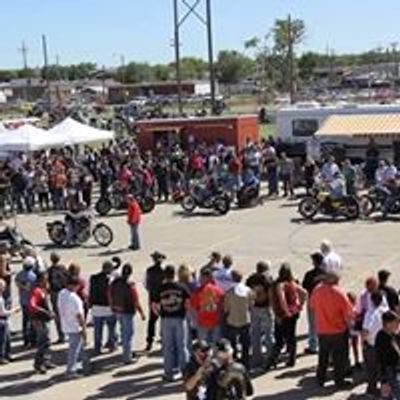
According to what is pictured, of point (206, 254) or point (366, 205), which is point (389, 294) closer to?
point (206, 254)

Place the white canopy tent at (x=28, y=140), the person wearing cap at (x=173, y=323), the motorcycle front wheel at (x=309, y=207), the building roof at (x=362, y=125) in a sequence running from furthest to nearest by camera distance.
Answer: the building roof at (x=362, y=125) < the white canopy tent at (x=28, y=140) < the motorcycle front wheel at (x=309, y=207) < the person wearing cap at (x=173, y=323)

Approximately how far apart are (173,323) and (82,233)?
1225 cm

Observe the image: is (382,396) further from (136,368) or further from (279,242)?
(279,242)

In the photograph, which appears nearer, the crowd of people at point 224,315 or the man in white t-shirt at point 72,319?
the crowd of people at point 224,315

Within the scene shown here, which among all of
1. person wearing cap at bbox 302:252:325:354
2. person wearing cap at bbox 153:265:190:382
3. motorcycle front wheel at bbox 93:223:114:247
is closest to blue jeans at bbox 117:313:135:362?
person wearing cap at bbox 153:265:190:382

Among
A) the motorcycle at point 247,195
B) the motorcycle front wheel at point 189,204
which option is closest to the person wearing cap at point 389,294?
the motorcycle front wheel at point 189,204

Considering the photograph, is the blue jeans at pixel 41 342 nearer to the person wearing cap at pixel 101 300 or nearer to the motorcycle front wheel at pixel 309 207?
the person wearing cap at pixel 101 300

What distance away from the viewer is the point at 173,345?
13.4 m

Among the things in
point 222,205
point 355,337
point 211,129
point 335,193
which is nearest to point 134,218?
point 222,205

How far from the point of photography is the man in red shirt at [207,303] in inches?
516

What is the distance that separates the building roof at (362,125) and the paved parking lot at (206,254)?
5.73 m

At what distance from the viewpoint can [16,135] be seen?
34844mm

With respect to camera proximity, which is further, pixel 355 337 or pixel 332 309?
pixel 355 337

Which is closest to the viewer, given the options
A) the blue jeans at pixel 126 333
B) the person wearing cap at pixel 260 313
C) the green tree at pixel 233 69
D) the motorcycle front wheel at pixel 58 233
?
the person wearing cap at pixel 260 313
